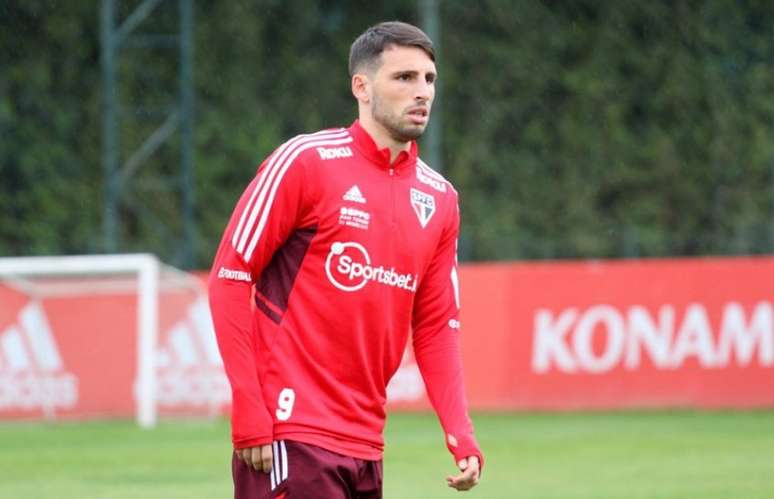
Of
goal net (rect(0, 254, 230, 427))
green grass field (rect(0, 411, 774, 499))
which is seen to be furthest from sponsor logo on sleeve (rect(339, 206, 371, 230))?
goal net (rect(0, 254, 230, 427))

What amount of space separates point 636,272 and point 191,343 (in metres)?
5.15

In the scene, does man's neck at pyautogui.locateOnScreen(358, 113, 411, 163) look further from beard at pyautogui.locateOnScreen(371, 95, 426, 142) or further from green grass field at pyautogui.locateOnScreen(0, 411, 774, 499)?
green grass field at pyautogui.locateOnScreen(0, 411, 774, 499)

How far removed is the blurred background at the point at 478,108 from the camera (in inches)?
1288

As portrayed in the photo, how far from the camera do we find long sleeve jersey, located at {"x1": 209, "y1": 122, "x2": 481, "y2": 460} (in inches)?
216

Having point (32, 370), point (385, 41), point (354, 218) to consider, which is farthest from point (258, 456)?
point (32, 370)

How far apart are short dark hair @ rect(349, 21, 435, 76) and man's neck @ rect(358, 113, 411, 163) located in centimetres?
17

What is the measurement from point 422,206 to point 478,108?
31.3 metres

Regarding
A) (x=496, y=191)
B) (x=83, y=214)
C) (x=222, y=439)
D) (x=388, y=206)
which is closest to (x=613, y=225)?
(x=496, y=191)

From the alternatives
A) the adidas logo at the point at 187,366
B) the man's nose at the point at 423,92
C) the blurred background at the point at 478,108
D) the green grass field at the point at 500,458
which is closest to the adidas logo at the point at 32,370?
the green grass field at the point at 500,458

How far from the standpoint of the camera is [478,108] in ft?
121

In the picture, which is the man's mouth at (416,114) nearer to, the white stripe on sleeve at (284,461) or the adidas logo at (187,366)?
the white stripe on sleeve at (284,461)

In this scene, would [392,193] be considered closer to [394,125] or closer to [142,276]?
[394,125]

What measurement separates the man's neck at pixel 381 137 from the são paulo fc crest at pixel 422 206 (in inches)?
6.0

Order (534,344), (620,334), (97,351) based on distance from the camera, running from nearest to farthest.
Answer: (97,351) < (620,334) < (534,344)
